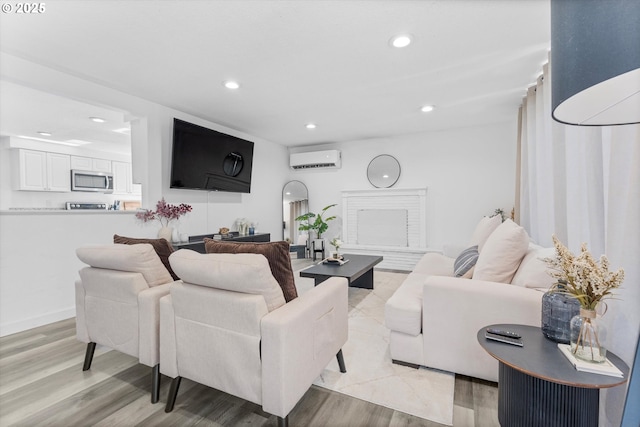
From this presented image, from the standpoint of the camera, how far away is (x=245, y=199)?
5.15m

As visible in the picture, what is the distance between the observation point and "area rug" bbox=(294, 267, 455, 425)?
1612 millimetres

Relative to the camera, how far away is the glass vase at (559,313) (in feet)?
4.20

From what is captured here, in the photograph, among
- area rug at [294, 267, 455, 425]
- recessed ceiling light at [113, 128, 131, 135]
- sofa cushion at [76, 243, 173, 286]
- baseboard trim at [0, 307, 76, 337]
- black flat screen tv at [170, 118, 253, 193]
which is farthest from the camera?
recessed ceiling light at [113, 128, 131, 135]

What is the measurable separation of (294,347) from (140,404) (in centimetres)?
105

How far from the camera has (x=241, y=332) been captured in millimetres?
1363

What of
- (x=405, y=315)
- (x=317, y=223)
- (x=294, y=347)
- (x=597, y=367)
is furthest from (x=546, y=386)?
(x=317, y=223)

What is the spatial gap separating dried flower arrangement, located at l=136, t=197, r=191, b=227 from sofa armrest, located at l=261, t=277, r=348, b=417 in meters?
2.72

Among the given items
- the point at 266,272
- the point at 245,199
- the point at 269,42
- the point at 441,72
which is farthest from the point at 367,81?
the point at 245,199

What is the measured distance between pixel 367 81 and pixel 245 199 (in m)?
3.01

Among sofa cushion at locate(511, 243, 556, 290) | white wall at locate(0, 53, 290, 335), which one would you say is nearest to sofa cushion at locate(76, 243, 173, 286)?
white wall at locate(0, 53, 290, 335)

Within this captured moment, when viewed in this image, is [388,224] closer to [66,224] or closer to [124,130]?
[66,224]

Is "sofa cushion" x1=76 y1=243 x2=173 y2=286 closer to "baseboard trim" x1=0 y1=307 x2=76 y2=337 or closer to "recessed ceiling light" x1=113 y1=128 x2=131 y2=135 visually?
"baseboard trim" x1=0 y1=307 x2=76 y2=337

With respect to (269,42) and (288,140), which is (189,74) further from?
(288,140)

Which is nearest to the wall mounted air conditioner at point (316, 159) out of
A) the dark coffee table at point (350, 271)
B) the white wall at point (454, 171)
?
the white wall at point (454, 171)
